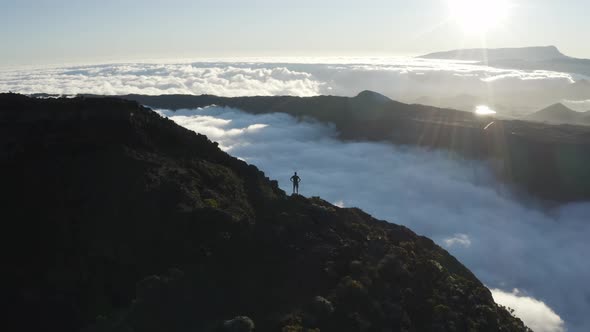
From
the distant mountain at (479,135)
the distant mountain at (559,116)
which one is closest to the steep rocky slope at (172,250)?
the distant mountain at (479,135)

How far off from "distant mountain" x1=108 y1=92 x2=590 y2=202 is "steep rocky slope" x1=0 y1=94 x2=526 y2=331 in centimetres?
7705

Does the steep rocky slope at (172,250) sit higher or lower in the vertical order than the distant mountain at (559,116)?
higher

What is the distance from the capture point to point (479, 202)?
311ft

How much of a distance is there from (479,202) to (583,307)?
131 ft

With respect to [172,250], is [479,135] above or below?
below

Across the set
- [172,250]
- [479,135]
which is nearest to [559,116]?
[479,135]

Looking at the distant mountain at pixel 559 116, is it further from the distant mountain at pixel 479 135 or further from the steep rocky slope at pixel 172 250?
the steep rocky slope at pixel 172 250

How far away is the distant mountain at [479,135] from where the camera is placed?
9431 cm

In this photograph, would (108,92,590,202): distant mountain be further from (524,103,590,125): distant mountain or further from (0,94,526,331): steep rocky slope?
(0,94,526,331): steep rocky slope

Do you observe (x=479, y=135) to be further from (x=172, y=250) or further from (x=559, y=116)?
(x=172, y=250)

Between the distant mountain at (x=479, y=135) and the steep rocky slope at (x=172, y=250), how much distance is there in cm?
7705

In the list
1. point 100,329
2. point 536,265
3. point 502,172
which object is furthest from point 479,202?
point 100,329

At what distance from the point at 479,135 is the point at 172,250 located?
102 metres

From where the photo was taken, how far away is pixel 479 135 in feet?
362
